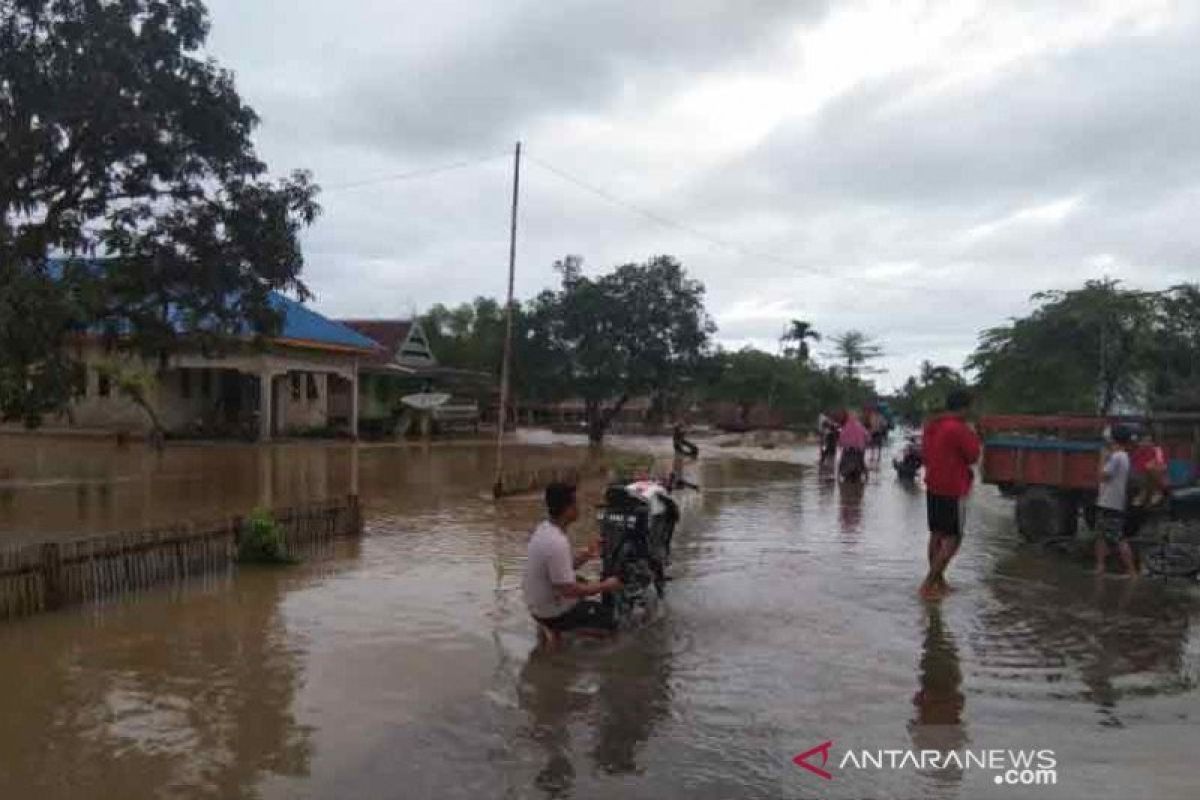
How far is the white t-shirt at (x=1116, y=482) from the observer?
33.4 feet

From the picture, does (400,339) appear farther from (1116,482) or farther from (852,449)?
(1116,482)

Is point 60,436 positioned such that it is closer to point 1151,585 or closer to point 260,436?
point 260,436

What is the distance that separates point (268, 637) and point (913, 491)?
16359 millimetres

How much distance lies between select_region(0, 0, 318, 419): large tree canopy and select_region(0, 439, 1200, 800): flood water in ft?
11.0

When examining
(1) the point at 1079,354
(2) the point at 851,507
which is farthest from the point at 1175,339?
(2) the point at 851,507

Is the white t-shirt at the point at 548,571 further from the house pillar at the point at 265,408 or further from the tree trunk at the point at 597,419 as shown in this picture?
the tree trunk at the point at 597,419

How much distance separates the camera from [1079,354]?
28.2 metres

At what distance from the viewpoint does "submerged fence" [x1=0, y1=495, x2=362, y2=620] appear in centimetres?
809

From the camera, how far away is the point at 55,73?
36.3 feet

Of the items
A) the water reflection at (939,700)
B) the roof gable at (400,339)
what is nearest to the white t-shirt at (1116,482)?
the water reflection at (939,700)

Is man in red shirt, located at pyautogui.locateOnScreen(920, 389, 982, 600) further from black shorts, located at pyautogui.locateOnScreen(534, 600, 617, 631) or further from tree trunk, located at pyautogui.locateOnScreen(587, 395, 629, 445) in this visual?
tree trunk, located at pyautogui.locateOnScreen(587, 395, 629, 445)

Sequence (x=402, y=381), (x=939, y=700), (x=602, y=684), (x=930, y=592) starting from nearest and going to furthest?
(x=939, y=700)
(x=602, y=684)
(x=930, y=592)
(x=402, y=381)

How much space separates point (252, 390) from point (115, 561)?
27825 mm

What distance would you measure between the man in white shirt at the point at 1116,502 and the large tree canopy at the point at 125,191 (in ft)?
31.8
